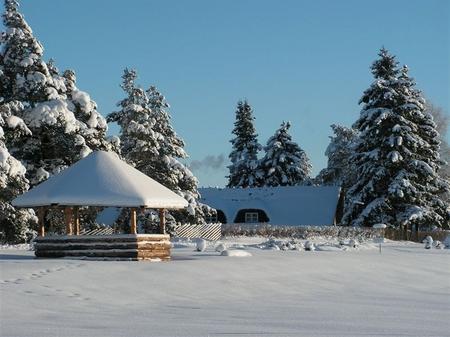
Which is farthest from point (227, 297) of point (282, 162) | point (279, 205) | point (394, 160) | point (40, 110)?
point (282, 162)

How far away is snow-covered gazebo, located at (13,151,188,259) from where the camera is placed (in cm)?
2528

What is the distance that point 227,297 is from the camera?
711 inches

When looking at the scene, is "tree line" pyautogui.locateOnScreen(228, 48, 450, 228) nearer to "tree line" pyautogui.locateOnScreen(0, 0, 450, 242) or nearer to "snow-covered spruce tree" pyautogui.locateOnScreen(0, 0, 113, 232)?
"tree line" pyautogui.locateOnScreen(0, 0, 450, 242)

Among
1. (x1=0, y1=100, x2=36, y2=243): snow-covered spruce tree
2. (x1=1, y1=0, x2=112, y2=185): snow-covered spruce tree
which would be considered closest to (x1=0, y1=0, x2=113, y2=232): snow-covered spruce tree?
(x1=1, y1=0, x2=112, y2=185): snow-covered spruce tree

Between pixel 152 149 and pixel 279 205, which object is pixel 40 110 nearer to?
pixel 152 149

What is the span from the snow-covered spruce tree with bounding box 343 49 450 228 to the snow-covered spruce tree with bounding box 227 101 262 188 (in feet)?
78.0

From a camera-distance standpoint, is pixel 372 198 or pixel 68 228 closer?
pixel 68 228

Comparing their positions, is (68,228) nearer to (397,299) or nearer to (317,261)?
(317,261)

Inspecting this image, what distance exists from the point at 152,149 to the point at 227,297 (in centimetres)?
3048

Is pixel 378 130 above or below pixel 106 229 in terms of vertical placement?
above

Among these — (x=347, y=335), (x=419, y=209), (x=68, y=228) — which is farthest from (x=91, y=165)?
(x=419, y=209)

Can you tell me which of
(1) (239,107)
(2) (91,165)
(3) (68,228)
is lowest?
(3) (68,228)

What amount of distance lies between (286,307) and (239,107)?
69.1 m

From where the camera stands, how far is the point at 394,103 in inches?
2116
